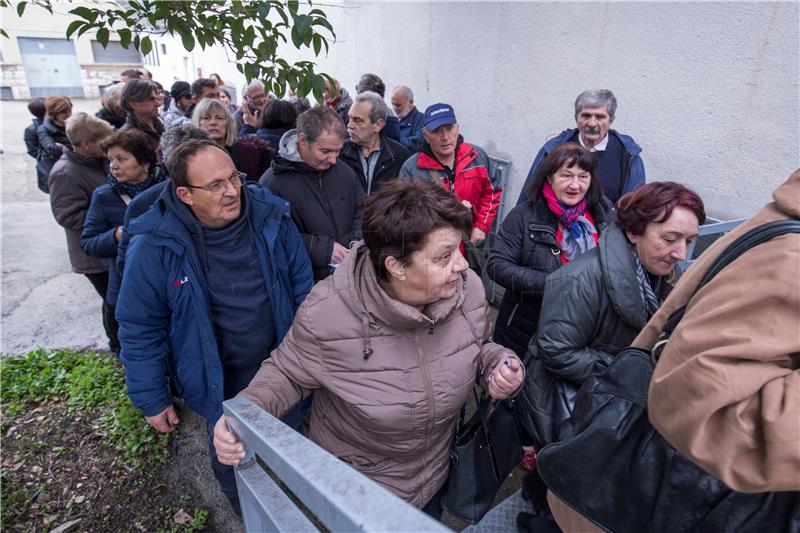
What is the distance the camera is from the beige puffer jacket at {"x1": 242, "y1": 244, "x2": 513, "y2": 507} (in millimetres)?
1580

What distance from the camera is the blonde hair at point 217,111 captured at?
154 inches

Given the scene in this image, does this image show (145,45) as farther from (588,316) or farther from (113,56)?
(113,56)

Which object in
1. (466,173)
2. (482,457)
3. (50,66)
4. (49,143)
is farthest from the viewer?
(50,66)

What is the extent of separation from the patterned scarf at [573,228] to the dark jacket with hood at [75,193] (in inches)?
131

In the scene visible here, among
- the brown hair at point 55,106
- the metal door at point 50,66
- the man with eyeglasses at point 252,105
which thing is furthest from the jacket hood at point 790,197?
the metal door at point 50,66

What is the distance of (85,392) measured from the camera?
352cm

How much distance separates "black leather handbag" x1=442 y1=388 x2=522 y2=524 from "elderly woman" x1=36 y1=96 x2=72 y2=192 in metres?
6.10

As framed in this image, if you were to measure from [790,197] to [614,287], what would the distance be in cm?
92

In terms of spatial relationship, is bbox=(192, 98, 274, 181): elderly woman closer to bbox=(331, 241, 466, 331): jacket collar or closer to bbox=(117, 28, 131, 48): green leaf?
bbox=(117, 28, 131, 48): green leaf

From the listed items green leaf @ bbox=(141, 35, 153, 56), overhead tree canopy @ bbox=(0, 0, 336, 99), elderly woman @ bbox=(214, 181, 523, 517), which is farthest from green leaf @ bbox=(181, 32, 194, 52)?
elderly woman @ bbox=(214, 181, 523, 517)

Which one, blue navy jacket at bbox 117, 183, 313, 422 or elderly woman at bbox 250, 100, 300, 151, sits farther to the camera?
elderly woman at bbox 250, 100, 300, 151

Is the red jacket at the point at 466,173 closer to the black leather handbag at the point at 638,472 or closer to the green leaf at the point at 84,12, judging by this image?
the green leaf at the point at 84,12

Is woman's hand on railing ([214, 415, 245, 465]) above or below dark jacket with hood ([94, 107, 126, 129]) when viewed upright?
below

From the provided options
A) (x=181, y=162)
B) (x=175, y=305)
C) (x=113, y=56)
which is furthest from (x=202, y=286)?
(x=113, y=56)
